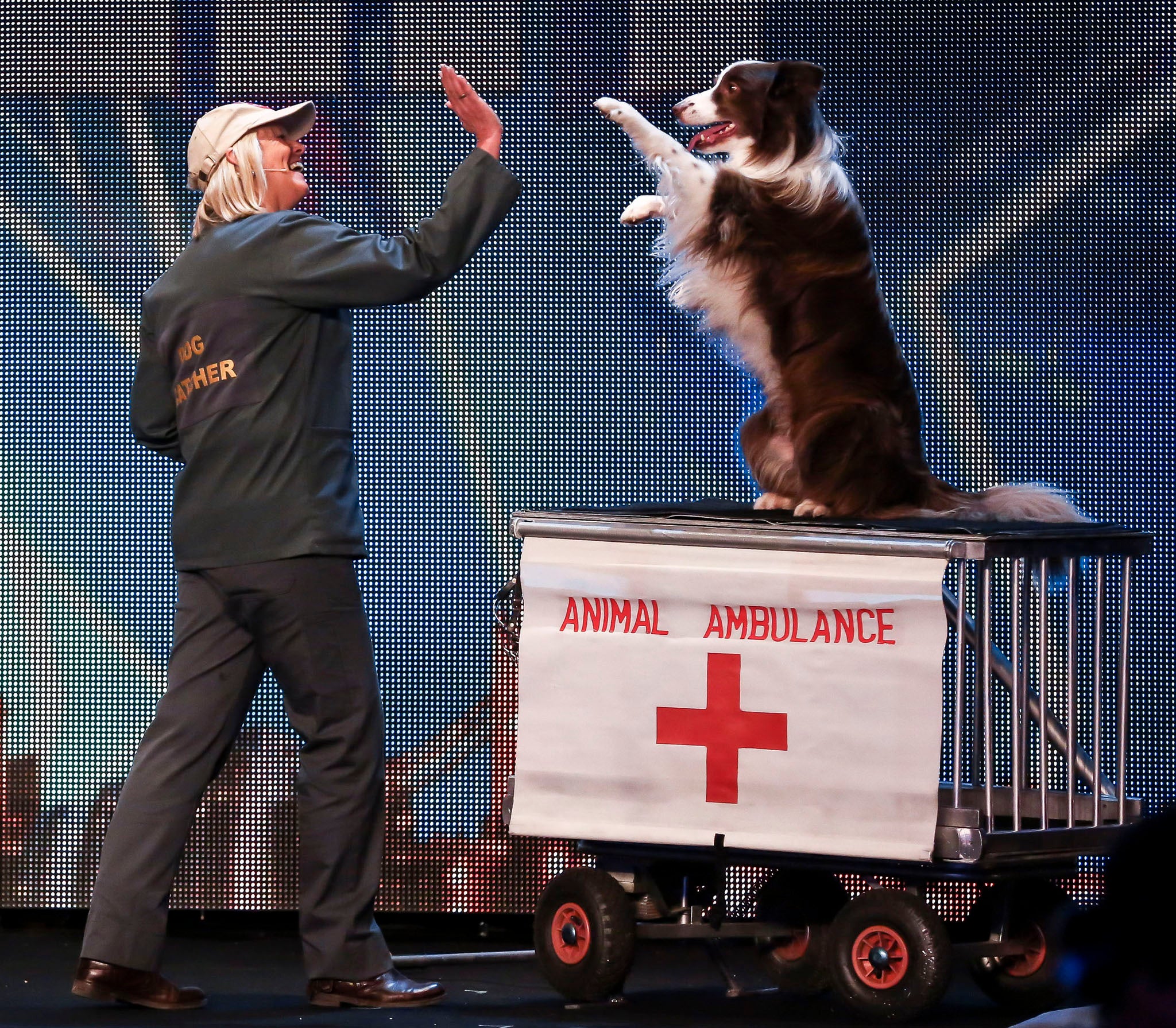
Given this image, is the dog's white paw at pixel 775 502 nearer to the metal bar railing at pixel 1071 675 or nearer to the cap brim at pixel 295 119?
the metal bar railing at pixel 1071 675

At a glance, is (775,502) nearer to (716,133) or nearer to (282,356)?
(716,133)

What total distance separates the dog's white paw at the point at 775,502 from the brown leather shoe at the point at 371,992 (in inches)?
42.5

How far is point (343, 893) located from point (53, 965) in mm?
951

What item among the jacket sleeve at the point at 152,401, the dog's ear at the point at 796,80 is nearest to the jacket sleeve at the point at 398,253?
the jacket sleeve at the point at 152,401

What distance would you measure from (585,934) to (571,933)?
0.11 feet

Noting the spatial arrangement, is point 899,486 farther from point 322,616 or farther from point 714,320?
point 322,616

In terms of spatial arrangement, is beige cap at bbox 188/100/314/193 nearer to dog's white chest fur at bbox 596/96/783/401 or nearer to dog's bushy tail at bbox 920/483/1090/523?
dog's white chest fur at bbox 596/96/783/401

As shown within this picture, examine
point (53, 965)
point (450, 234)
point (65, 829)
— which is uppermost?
point (450, 234)

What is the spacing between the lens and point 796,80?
328 centimetres

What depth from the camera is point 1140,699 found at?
3633 millimetres

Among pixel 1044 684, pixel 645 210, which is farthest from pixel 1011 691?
pixel 645 210

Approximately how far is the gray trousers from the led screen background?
89 cm

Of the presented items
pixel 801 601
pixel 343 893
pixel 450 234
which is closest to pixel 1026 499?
pixel 801 601

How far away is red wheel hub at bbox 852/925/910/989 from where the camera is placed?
8.87ft
